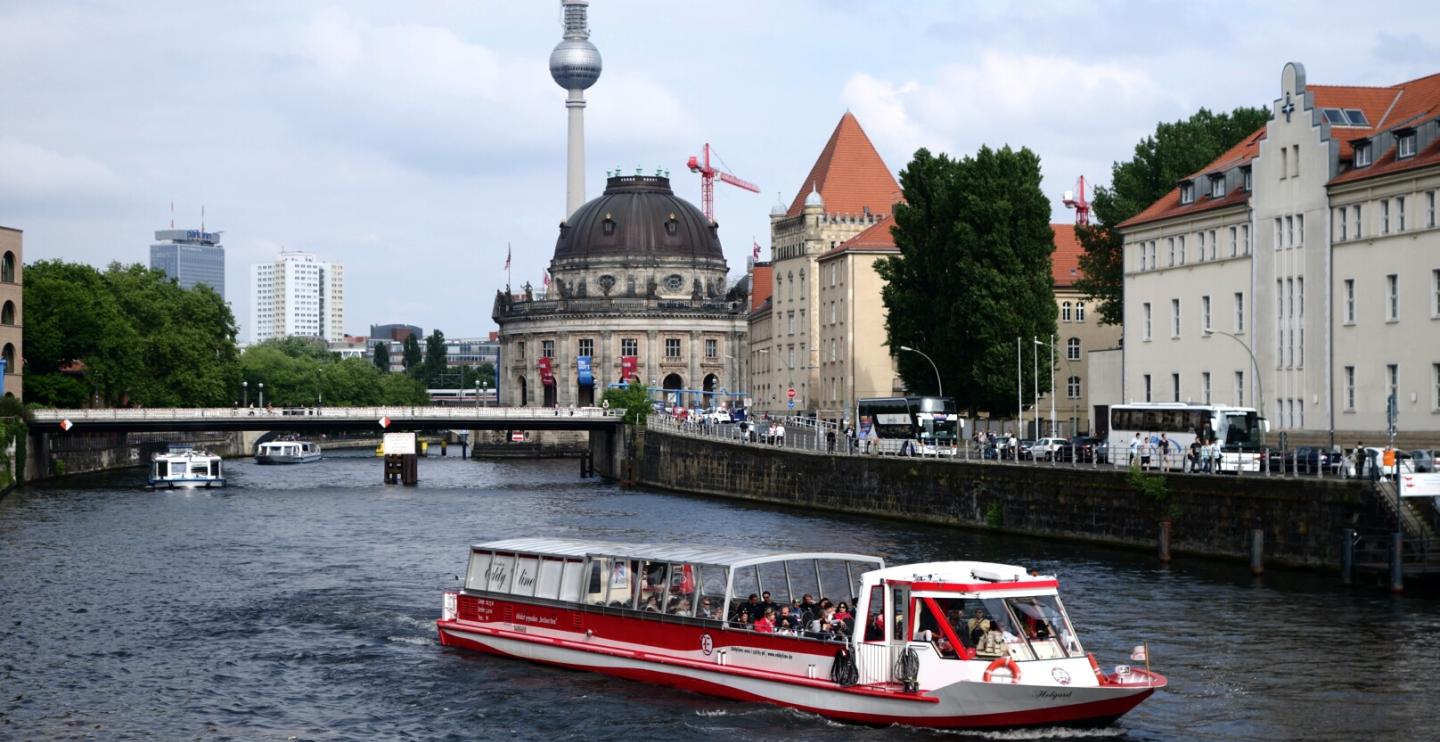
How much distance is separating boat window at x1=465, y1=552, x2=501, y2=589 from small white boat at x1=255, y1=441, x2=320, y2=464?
434ft

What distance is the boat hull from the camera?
36.9m

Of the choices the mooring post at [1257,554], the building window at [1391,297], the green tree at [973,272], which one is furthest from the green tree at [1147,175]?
the mooring post at [1257,554]

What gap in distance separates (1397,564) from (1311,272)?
93.1 ft

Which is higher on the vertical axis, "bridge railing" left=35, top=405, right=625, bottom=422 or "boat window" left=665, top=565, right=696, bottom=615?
"bridge railing" left=35, top=405, right=625, bottom=422

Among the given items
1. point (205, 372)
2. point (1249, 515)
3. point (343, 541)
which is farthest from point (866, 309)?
point (1249, 515)

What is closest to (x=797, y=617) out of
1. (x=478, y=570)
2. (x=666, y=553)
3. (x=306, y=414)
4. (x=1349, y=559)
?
(x=666, y=553)

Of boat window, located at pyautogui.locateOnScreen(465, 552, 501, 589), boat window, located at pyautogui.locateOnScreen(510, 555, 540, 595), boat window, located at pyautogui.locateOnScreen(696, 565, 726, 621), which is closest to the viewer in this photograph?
boat window, located at pyautogui.locateOnScreen(696, 565, 726, 621)

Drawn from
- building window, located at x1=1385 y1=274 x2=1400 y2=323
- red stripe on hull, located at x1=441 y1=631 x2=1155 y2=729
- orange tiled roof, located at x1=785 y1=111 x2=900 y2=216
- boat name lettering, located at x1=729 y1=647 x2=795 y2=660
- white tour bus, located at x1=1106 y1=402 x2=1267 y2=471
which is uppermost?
orange tiled roof, located at x1=785 y1=111 x2=900 y2=216

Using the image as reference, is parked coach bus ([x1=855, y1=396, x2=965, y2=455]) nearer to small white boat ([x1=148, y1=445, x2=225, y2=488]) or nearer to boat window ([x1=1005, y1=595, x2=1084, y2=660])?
small white boat ([x1=148, y1=445, x2=225, y2=488])

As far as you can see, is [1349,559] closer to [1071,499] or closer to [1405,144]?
[1071,499]

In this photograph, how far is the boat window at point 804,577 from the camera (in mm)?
41438

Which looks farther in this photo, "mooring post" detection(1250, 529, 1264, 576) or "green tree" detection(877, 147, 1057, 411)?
"green tree" detection(877, 147, 1057, 411)

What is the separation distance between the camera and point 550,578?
46.8 meters

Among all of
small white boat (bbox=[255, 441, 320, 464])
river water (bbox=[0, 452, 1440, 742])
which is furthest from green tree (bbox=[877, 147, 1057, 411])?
small white boat (bbox=[255, 441, 320, 464])
